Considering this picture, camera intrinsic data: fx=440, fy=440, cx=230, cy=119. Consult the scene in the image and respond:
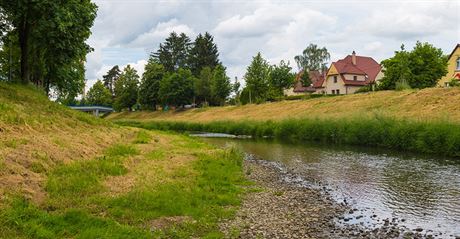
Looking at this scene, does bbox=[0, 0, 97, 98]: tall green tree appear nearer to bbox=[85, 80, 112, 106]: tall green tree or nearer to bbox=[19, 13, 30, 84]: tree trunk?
bbox=[19, 13, 30, 84]: tree trunk

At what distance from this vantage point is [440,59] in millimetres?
72188

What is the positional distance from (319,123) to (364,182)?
23.9 meters

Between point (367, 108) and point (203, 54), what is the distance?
80518 mm

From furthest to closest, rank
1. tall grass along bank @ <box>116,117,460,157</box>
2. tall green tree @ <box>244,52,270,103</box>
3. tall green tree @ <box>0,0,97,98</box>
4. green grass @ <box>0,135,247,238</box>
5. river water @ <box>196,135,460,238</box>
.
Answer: tall green tree @ <box>244,52,270,103</box>
tall grass along bank @ <box>116,117,460,157</box>
tall green tree @ <box>0,0,97,98</box>
river water @ <box>196,135,460,238</box>
green grass @ <box>0,135,247,238</box>

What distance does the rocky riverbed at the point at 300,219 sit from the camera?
1162 cm

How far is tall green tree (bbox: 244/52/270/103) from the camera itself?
8700cm

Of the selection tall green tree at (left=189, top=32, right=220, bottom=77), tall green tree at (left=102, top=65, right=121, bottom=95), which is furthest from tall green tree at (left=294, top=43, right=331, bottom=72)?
tall green tree at (left=102, top=65, right=121, bottom=95)

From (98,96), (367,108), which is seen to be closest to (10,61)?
(367,108)

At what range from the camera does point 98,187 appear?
1362 cm

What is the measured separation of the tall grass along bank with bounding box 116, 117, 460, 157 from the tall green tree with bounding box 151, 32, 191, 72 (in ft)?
286

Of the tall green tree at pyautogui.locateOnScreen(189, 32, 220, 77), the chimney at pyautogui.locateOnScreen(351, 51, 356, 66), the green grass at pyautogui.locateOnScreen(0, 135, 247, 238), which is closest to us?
the green grass at pyautogui.locateOnScreen(0, 135, 247, 238)

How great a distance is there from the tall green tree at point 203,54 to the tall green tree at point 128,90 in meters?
18.1

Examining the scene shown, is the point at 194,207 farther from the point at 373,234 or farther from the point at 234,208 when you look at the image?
the point at 373,234

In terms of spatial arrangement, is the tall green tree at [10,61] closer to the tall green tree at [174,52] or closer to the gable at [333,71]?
the gable at [333,71]
